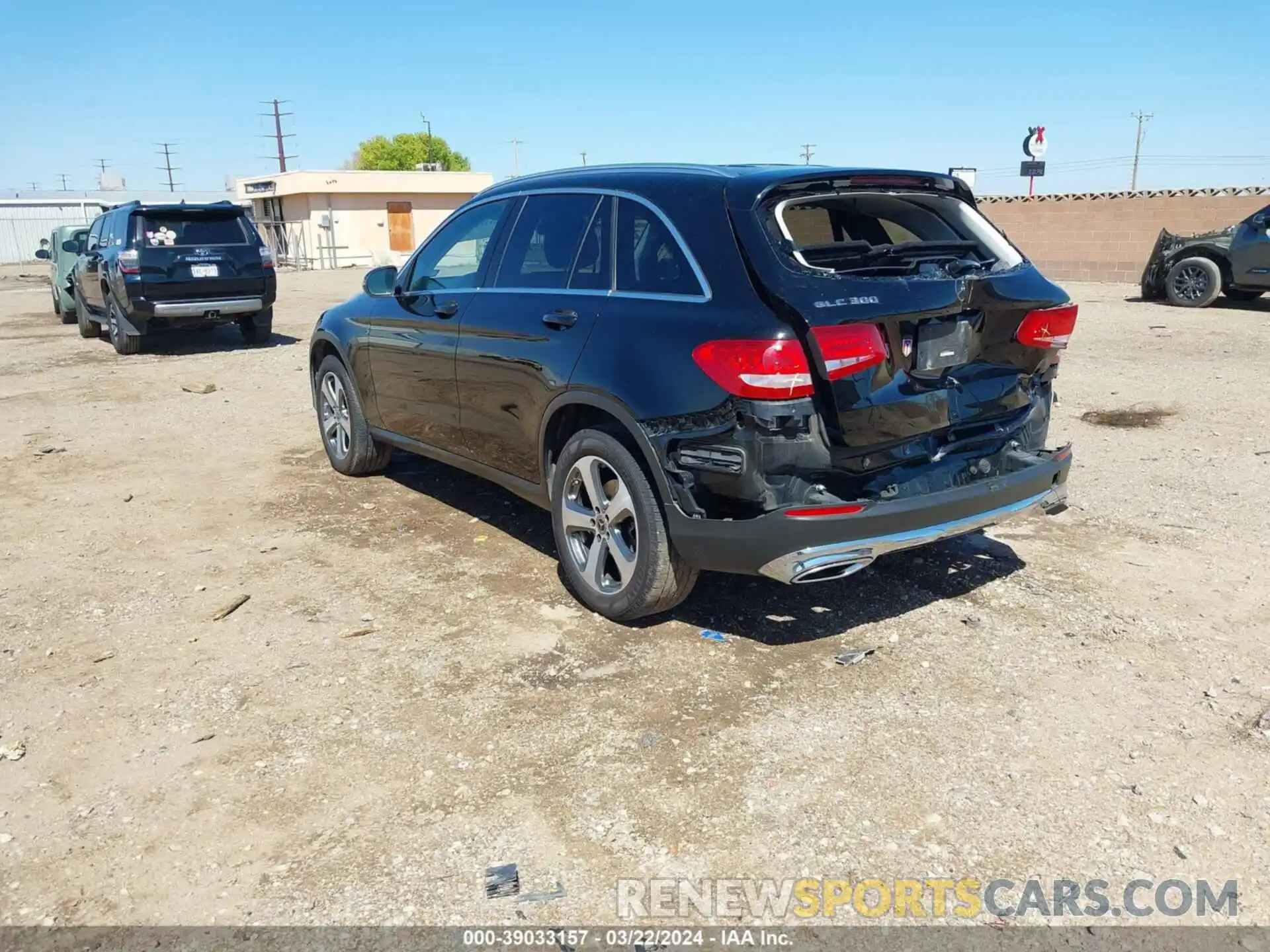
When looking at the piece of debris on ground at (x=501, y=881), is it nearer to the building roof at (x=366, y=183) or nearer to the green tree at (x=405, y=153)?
the building roof at (x=366, y=183)

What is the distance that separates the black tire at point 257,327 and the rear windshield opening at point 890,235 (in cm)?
1085

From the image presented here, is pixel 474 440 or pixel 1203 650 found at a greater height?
pixel 474 440

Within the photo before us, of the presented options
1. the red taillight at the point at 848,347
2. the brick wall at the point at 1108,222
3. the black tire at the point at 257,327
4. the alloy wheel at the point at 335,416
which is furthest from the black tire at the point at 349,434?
the brick wall at the point at 1108,222

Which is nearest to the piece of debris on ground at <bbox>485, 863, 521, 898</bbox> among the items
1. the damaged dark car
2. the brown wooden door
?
the damaged dark car

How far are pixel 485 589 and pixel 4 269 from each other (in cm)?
4316

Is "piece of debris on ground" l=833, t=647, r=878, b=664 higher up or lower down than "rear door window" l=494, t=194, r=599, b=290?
lower down

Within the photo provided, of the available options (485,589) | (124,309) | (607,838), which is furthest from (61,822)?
(124,309)

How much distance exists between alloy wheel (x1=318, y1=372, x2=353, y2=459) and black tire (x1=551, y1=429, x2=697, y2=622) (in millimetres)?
2610

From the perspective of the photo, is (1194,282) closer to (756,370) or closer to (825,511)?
(825,511)

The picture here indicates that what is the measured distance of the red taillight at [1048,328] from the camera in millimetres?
4031

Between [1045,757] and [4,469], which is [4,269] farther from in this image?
[1045,757]

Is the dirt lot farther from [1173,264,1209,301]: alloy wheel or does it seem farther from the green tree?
the green tree

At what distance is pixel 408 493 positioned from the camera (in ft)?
20.7

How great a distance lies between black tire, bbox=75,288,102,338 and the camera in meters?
14.7
